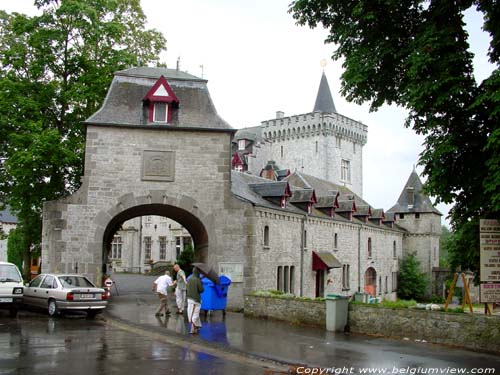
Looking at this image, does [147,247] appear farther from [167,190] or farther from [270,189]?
[167,190]

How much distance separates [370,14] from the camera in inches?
548

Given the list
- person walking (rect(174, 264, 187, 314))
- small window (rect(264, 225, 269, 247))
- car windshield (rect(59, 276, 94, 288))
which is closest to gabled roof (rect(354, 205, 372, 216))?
small window (rect(264, 225, 269, 247))

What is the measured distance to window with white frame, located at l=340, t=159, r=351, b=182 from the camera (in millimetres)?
72625

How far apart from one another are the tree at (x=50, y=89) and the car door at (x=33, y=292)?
19.5 feet

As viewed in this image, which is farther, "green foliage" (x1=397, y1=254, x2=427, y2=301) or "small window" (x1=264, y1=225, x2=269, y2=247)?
"green foliage" (x1=397, y1=254, x2=427, y2=301)

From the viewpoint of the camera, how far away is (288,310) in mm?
17453

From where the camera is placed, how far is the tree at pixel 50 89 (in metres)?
24.0

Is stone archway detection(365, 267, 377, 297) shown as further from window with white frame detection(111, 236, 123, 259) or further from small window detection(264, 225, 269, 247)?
window with white frame detection(111, 236, 123, 259)

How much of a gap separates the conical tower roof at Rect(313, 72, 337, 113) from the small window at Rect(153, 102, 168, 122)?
52.0 m

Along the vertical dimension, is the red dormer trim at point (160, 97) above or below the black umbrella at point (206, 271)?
above

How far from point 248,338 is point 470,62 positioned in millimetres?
8651

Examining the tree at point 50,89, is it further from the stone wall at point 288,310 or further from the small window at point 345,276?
the small window at point 345,276

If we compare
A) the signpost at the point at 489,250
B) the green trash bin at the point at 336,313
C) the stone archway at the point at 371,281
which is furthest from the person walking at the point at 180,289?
the stone archway at the point at 371,281

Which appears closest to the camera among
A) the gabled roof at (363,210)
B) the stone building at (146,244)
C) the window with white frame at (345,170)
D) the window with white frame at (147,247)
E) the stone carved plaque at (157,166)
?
the stone carved plaque at (157,166)
